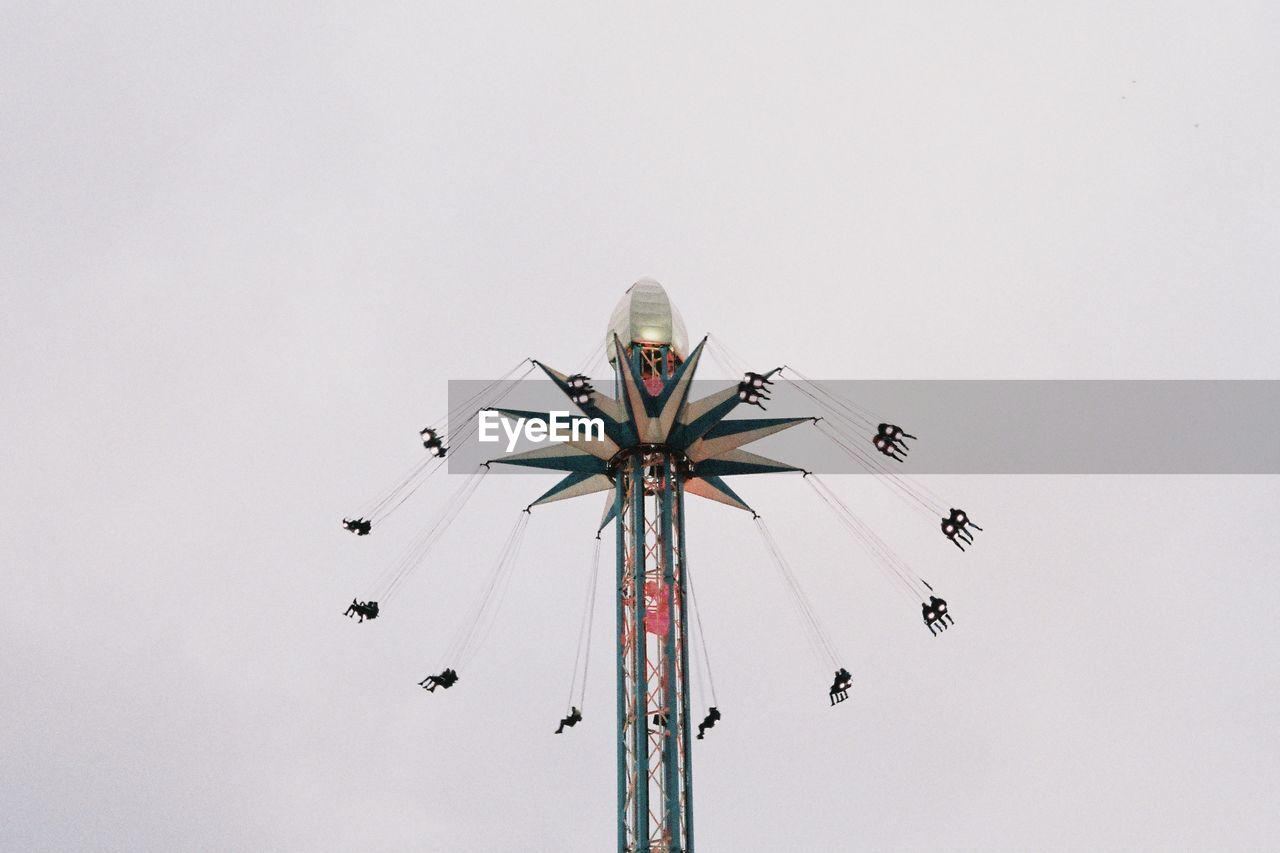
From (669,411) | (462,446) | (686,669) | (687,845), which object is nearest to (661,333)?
(669,411)

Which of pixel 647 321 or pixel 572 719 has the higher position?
pixel 647 321

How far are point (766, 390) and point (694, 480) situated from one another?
190 inches

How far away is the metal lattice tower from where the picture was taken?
45188 millimetres

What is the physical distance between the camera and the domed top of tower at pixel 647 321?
5134 cm

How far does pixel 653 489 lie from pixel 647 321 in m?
6.08

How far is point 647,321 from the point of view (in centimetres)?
5156

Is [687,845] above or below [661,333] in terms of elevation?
below

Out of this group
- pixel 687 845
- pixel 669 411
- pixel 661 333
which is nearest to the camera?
pixel 687 845

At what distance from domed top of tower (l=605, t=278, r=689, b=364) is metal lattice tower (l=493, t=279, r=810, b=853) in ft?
0.19

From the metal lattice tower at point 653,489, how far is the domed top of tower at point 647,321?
2.3 inches

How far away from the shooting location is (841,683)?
47.2m

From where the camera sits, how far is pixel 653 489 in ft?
161

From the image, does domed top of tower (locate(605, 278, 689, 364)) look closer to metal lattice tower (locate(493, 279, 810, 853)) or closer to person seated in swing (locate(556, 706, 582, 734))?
metal lattice tower (locate(493, 279, 810, 853))

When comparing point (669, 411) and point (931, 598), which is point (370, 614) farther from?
point (931, 598)
